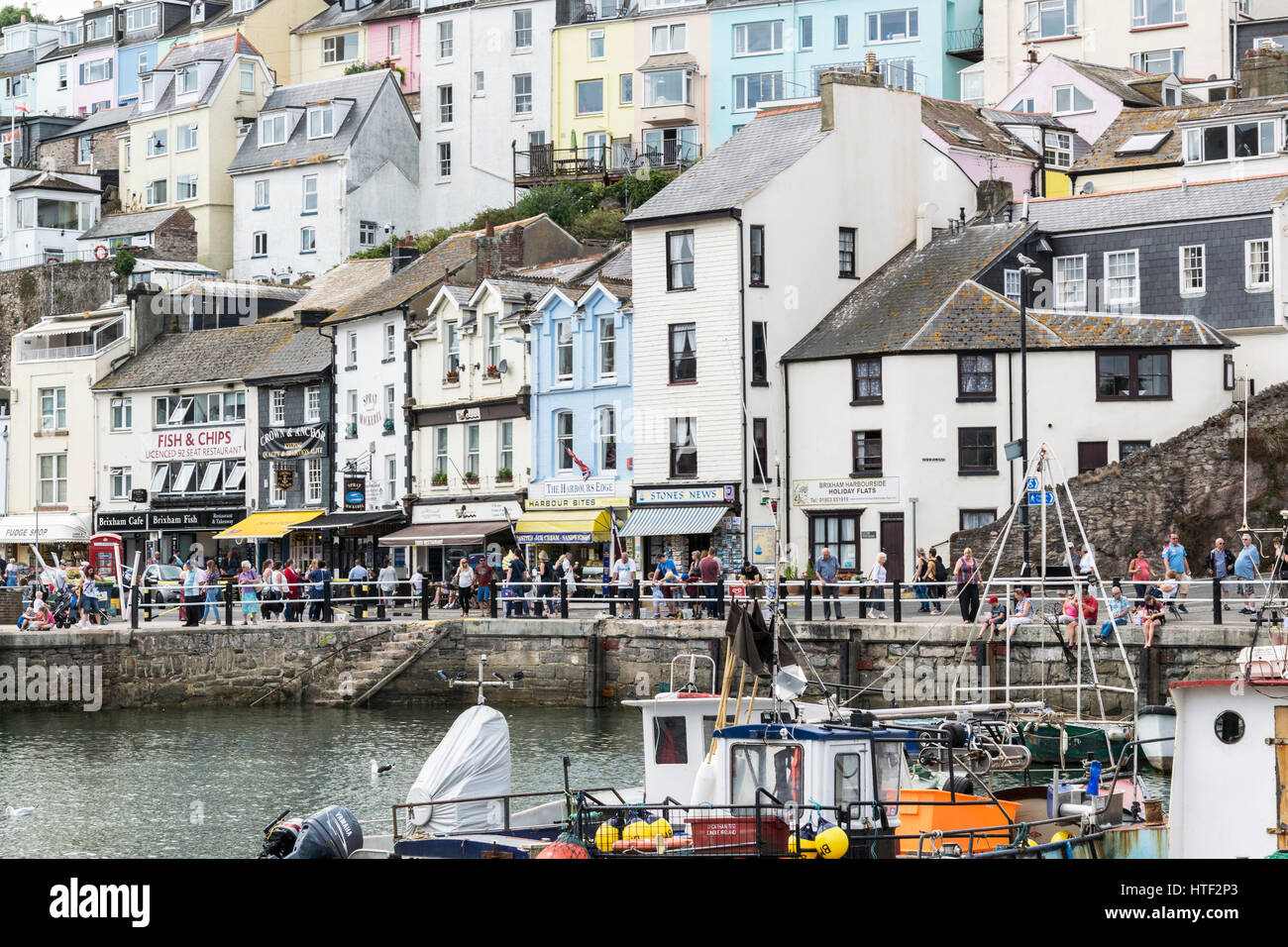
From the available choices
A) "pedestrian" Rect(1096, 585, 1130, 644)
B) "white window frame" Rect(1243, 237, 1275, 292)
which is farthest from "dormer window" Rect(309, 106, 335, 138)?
"pedestrian" Rect(1096, 585, 1130, 644)

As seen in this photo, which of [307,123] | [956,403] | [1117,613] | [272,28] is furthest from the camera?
[272,28]

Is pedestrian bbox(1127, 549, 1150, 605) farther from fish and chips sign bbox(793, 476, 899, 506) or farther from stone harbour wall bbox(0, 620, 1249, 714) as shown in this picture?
fish and chips sign bbox(793, 476, 899, 506)

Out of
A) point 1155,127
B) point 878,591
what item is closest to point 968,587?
point 878,591

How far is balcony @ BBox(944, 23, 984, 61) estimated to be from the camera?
7125 cm

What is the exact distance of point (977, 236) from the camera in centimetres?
4888

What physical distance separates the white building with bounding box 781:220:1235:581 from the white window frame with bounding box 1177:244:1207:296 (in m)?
2.11

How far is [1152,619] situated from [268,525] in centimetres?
3376

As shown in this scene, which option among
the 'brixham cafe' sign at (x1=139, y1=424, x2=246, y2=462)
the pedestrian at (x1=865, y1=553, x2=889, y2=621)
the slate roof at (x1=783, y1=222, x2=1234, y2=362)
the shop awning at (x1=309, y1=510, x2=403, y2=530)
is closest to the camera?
the pedestrian at (x1=865, y1=553, x2=889, y2=621)

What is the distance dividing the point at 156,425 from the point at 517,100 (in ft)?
73.2

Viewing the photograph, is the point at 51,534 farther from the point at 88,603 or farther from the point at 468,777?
the point at 468,777

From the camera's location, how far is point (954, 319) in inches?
1779
